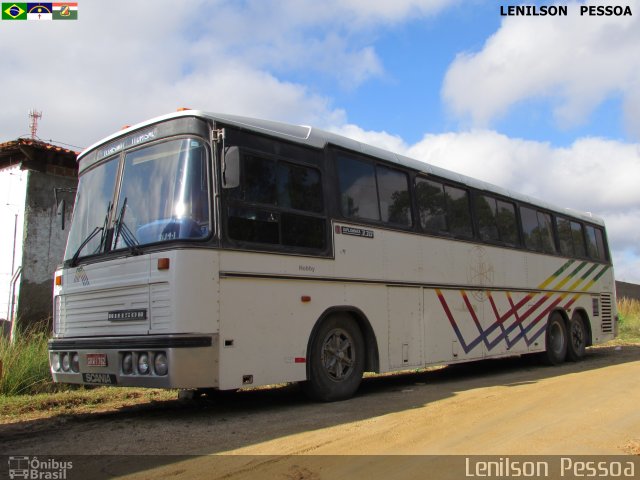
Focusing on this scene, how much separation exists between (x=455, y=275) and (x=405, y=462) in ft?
18.2

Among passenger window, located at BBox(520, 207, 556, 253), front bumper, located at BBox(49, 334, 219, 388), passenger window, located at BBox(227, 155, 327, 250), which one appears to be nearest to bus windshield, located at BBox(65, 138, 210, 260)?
passenger window, located at BBox(227, 155, 327, 250)

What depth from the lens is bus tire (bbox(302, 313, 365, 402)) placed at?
7.07 metres

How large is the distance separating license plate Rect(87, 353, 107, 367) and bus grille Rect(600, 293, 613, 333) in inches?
495

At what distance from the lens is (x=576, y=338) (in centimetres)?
1367

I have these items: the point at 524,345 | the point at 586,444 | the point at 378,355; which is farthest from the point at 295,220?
the point at 524,345

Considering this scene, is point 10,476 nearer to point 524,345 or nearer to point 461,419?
point 461,419

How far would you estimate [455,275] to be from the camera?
384 inches

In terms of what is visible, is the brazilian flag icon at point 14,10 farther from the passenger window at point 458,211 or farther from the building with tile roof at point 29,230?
the passenger window at point 458,211

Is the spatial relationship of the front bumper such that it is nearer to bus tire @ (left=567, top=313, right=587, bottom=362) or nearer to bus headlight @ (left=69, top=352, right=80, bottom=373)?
bus headlight @ (left=69, top=352, right=80, bottom=373)

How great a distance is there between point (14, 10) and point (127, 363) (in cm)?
736

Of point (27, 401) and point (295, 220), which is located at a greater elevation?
point (295, 220)

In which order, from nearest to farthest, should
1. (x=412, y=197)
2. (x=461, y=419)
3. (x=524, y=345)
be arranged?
(x=461, y=419)
(x=412, y=197)
(x=524, y=345)

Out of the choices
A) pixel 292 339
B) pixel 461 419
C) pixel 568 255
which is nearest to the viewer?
pixel 461 419

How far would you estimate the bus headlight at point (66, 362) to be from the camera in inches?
266
